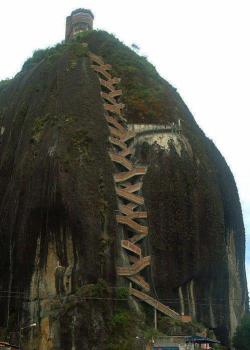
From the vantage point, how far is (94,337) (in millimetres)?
32188

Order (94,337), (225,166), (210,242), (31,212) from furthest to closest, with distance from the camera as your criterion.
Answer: (225,166) < (210,242) < (31,212) < (94,337)

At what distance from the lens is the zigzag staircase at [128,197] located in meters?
36.5

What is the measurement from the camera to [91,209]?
36750mm

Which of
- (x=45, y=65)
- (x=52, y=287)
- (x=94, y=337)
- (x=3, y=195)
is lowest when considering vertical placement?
(x=94, y=337)

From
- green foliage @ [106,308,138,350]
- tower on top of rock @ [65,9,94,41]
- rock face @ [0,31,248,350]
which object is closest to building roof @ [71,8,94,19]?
tower on top of rock @ [65,9,94,41]

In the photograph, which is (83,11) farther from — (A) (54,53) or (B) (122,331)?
(B) (122,331)

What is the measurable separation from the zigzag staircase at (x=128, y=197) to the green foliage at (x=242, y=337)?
5.67 metres

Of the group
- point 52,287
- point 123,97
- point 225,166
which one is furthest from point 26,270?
point 225,166

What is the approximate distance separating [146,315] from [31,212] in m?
8.99

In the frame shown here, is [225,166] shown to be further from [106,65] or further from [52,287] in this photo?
[52,287]

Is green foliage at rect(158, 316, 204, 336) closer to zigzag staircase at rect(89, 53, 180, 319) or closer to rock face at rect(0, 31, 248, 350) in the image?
zigzag staircase at rect(89, 53, 180, 319)

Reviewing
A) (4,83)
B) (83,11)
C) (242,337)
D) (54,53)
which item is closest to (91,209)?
(242,337)

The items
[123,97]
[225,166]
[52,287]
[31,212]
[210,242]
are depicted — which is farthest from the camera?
[225,166]

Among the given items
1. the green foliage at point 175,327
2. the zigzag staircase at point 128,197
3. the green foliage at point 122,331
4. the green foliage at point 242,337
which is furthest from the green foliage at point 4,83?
the green foliage at point 242,337
